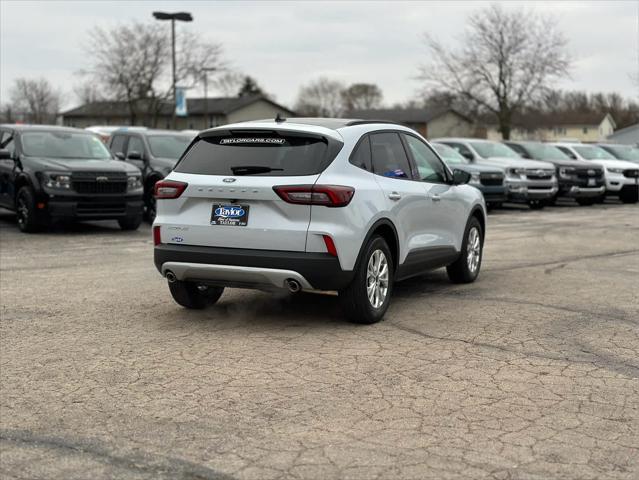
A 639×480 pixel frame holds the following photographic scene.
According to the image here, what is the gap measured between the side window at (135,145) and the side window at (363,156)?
1044 centimetres

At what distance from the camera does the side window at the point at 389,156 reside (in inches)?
293

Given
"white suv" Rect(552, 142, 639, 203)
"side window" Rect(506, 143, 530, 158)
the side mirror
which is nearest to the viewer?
the side mirror

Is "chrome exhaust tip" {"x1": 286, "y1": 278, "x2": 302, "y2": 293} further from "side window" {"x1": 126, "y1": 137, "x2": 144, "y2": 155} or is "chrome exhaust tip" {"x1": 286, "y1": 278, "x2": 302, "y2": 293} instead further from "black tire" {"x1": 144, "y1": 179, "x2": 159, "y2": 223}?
"side window" {"x1": 126, "y1": 137, "x2": 144, "y2": 155}

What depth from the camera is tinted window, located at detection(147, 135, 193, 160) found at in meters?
16.9

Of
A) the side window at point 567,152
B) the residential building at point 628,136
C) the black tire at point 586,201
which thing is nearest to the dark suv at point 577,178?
the black tire at point 586,201

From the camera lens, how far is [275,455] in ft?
13.5

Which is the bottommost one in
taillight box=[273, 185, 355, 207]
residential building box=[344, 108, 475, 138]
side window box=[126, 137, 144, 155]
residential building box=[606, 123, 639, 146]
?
taillight box=[273, 185, 355, 207]

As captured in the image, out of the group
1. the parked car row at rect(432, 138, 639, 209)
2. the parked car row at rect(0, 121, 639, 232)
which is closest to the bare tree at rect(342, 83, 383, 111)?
the parked car row at rect(432, 138, 639, 209)

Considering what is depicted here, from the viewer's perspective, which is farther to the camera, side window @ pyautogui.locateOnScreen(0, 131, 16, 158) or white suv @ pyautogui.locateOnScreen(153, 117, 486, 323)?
side window @ pyautogui.locateOnScreen(0, 131, 16, 158)

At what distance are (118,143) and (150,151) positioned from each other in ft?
4.71

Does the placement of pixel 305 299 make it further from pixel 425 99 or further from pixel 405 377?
pixel 425 99

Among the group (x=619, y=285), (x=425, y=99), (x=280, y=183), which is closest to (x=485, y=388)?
(x=280, y=183)

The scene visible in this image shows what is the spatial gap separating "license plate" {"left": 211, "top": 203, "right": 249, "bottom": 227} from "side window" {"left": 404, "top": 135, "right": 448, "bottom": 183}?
2.15 m

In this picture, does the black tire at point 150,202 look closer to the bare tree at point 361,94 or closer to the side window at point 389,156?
the side window at point 389,156
